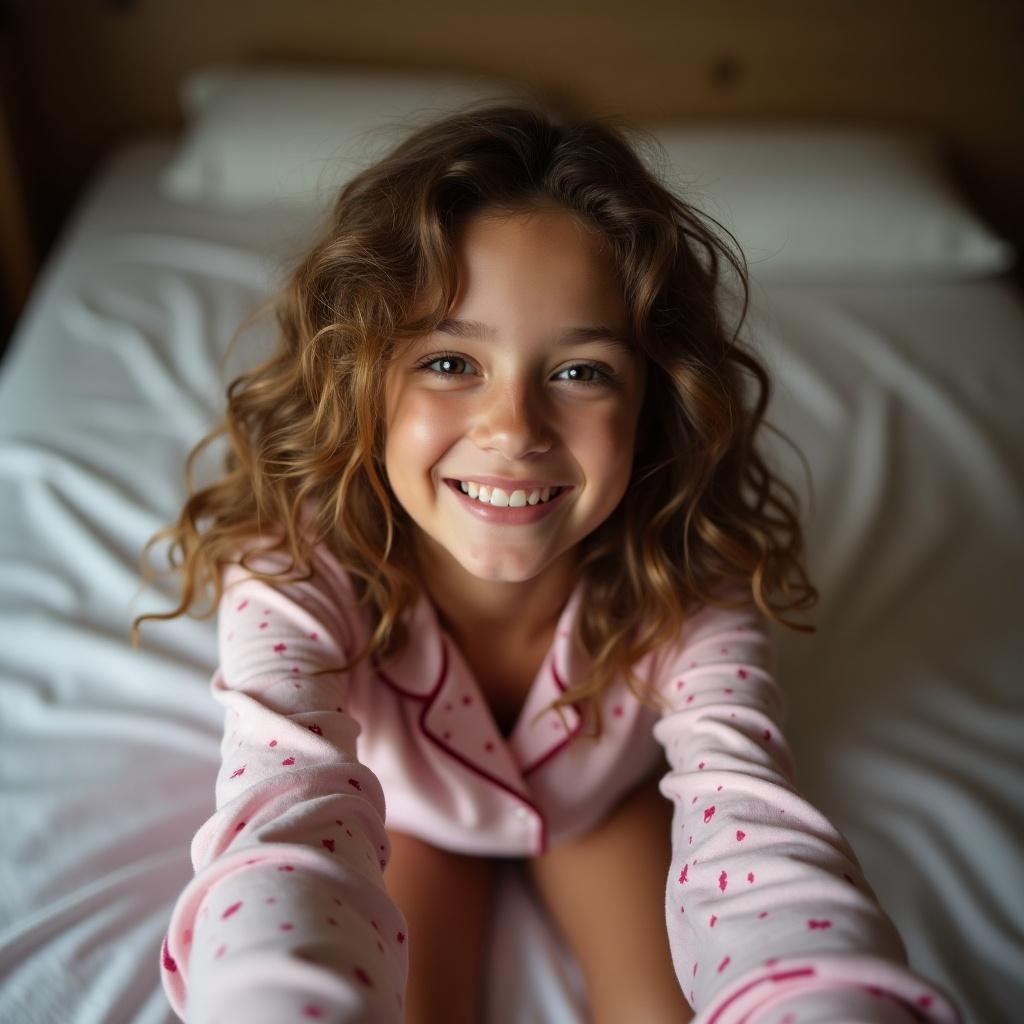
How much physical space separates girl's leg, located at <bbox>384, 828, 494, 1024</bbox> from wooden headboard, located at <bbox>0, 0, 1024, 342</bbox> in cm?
165

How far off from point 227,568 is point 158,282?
93cm

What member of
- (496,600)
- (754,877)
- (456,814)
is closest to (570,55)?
(496,600)

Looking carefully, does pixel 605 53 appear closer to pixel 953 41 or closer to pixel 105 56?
pixel 953 41

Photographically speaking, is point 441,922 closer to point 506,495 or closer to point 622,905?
point 622,905

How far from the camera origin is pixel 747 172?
6.39ft

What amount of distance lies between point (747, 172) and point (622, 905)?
1.41 meters

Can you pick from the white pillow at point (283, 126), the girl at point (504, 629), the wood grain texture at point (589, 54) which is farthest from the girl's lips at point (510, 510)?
the wood grain texture at point (589, 54)

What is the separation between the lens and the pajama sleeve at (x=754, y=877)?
0.61 metres

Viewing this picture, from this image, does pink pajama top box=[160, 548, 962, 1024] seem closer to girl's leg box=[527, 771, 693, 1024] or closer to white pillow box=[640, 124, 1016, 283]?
girl's leg box=[527, 771, 693, 1024]

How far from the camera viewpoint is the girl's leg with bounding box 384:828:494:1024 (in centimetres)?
86

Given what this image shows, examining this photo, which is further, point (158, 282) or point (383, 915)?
point (158, 282)

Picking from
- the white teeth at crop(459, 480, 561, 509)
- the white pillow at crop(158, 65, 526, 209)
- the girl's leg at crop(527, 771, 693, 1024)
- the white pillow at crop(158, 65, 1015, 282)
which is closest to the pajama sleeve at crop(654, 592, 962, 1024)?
the girl's leg at crop(527, 771, 693, 1024)

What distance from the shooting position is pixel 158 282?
1.78m

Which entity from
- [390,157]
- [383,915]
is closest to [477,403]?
[390,157]
